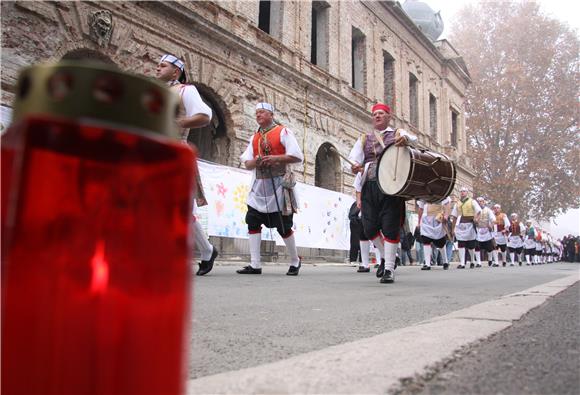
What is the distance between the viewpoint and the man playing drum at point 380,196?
552 centimetres

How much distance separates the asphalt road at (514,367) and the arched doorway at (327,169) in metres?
13.8

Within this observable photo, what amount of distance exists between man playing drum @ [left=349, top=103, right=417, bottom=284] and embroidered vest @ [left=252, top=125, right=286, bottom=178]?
0.89 metres

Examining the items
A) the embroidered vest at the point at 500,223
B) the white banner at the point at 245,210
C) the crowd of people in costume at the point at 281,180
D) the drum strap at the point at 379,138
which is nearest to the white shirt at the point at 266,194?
the crowd of people in costume at the point at 281,180

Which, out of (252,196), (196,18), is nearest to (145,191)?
(252,196)

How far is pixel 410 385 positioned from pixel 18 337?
0.91 metres

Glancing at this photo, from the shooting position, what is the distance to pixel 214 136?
11.9 meters

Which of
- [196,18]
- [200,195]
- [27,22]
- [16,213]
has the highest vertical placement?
[196,18]

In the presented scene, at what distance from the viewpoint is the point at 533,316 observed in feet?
8.45

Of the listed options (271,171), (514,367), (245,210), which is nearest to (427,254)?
(245,210)

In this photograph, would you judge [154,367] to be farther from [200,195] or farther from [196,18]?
[196,18]

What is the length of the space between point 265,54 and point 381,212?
7.91m

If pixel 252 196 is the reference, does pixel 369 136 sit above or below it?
above

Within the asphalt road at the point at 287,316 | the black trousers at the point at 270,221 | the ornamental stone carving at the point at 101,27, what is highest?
the ornamental stone carving at the point at 101,27

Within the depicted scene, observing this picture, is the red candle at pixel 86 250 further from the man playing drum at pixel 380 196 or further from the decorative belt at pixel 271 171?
the decorative belt at pixel 271 171
